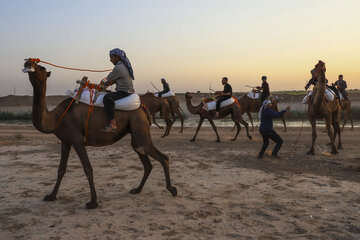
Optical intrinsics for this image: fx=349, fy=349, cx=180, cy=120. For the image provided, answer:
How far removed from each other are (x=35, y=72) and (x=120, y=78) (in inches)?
60.1

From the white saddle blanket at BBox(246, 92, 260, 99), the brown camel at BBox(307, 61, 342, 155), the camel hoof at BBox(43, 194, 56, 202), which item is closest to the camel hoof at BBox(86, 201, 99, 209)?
the camel hoof at BBox(43, 194, 56, 202)

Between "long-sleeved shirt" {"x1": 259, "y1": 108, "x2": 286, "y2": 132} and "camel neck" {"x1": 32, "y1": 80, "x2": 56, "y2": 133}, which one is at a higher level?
"camel neck" {"x1": 32, "y1": 80, "x2": 56, "y2": 133}

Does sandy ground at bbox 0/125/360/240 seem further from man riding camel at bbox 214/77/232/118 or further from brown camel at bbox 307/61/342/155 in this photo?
man riding camel at bbox 214/77/232/118

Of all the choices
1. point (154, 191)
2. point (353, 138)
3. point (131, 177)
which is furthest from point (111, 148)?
point (353, 138)

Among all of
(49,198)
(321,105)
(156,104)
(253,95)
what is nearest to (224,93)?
(156,104)

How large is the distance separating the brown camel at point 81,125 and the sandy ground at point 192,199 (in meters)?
0.52

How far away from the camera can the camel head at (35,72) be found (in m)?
5.27

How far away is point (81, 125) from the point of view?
5949mm

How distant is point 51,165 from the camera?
923 centimetres

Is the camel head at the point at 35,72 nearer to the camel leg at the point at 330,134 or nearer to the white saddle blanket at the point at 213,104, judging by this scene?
the camel leg at the point at 330,134

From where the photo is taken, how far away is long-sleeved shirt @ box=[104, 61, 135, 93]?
6.34 metres

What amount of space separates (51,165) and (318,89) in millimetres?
8092

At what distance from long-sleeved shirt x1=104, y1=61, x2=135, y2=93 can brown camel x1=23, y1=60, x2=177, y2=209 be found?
0.47 m

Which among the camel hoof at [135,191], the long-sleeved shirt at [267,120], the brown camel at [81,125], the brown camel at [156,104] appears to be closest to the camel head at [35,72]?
the brown camel at [81,125]
